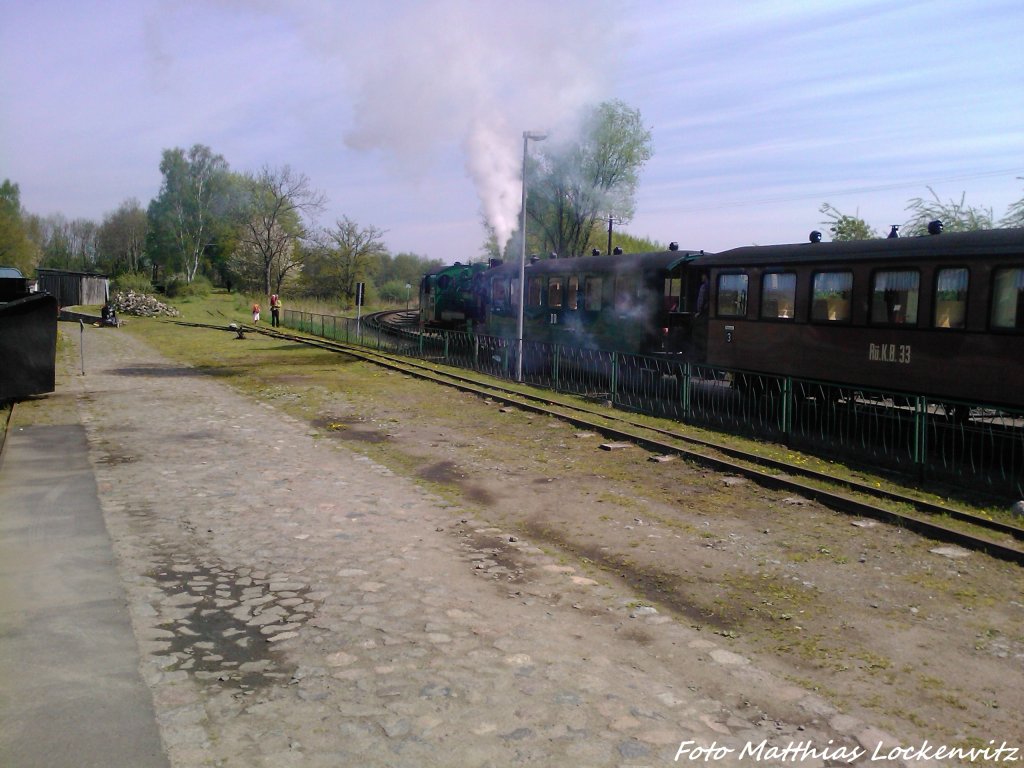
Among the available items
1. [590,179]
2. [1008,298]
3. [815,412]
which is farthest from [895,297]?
[590,179]

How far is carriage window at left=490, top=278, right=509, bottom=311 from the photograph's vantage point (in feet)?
82.7

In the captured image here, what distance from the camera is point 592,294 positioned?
67.7ft

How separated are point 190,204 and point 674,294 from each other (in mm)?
69874

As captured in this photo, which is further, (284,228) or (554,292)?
(284,228)

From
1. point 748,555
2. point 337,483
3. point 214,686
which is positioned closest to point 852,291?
point 748,555

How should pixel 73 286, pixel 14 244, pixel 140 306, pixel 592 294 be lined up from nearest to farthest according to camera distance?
1. pixel 592 294
2. pixel 140 306
3. pixel 73 286
4. pixel 14 244

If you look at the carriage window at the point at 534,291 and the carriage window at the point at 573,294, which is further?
the carriage window at the point at 534,291

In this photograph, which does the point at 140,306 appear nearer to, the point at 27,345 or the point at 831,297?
the point at 27,345

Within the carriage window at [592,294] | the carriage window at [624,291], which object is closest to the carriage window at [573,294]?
the carriage window at [592,294]

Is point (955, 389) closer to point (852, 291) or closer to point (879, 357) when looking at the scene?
point (879, 357)

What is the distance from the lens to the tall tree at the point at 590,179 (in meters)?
47.8

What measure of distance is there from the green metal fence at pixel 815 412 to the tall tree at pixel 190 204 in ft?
213

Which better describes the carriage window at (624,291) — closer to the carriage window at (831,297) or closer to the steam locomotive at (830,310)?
the steam locomotive at (830,310)

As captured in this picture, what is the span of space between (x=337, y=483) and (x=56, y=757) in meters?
5.76
